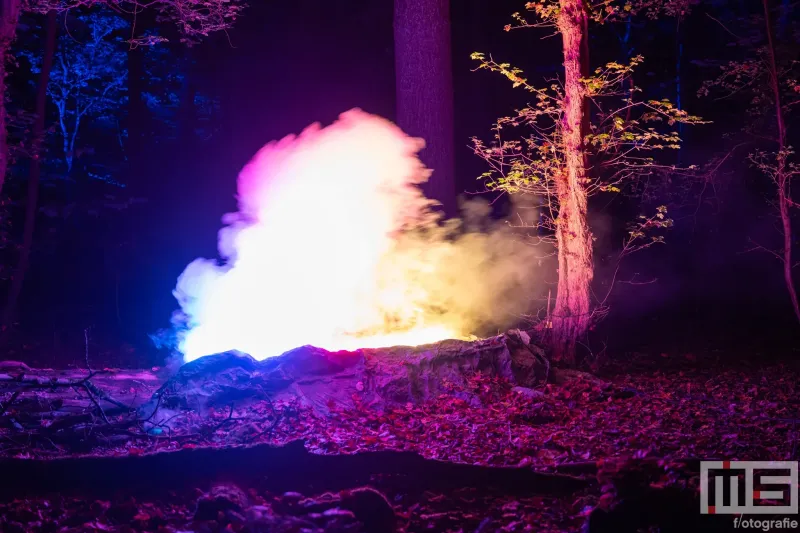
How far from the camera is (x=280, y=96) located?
1736 cm

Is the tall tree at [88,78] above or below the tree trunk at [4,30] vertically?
above

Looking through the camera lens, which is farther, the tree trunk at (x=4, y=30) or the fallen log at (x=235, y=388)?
the tree trunk at (x=4, y=30)

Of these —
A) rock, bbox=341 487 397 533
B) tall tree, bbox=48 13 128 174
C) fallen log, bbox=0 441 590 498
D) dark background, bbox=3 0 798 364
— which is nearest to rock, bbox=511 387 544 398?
fallen log, bbox=0 441 590 498

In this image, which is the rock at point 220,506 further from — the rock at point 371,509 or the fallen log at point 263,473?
the rock at point 371,509

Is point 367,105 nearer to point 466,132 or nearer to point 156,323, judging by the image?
point 466,132

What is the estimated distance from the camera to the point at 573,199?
1016 cm

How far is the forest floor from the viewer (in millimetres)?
5508

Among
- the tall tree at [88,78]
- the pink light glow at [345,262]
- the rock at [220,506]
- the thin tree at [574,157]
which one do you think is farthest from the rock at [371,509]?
the tall tree at [88,78]

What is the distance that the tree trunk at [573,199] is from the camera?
1005 cm

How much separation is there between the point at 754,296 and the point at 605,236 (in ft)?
19.5

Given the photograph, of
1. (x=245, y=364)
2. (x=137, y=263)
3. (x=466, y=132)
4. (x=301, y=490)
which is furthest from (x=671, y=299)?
(x=137, y=263)

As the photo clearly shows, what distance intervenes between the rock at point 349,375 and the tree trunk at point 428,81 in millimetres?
4195

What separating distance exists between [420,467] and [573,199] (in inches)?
224

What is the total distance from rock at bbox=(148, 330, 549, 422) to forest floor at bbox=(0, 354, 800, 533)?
29 cm
